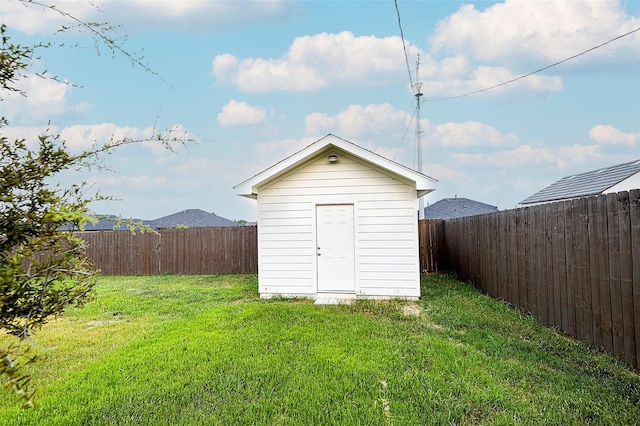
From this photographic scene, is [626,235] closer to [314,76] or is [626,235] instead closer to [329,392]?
[329,392]

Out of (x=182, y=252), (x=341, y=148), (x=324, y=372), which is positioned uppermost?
(x=341, y=148)

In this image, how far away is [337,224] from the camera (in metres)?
8.06

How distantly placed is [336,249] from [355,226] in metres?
0.68

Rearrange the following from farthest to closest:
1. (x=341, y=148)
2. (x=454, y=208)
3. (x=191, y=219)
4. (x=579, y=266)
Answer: (x=191, y=219) < (x=454, y=208) < (x=341, y=148) < (x=579, y=266)

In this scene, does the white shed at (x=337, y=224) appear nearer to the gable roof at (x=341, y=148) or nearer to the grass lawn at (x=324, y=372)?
the gable roof at (x=341, y=148)

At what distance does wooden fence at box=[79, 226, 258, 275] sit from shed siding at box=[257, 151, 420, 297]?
4.86m

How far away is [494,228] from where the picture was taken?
298 inches

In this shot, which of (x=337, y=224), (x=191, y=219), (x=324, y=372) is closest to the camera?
Answer: (x=324, y=372)

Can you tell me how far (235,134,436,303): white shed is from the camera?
773 cm

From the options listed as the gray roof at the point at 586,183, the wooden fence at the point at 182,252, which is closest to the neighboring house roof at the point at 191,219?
the wooden fence at the point at 182,252

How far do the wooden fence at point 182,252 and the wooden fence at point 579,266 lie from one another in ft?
28.1

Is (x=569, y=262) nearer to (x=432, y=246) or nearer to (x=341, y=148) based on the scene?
(x=341, y=148)

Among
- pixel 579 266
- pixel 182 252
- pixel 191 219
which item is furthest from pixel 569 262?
pixel 191 219

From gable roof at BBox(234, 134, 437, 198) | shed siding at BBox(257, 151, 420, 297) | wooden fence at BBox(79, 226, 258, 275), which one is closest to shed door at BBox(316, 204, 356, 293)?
shed siding at BBox(257, 151, 420, 297)
